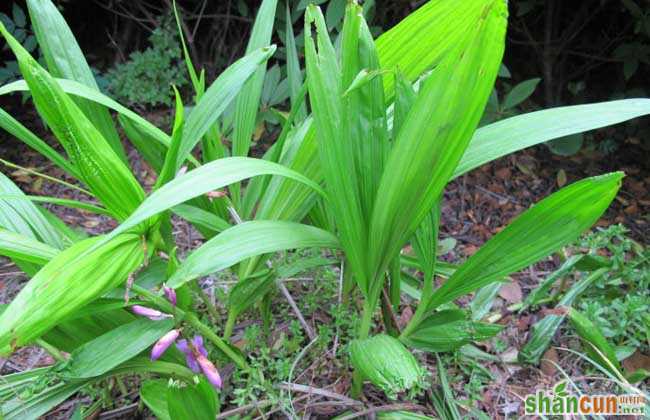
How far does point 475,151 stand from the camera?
0.76 metres

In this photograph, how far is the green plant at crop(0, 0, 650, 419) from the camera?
23.7 inches

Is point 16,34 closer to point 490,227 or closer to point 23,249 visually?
point 23,249

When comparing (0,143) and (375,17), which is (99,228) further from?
(375,17)

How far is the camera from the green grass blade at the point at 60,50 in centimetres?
90

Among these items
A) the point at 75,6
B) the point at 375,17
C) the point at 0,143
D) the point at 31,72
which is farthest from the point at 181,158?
the point at 75,6

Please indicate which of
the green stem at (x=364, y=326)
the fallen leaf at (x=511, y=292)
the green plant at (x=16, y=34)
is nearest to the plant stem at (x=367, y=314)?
the green stem at (x=364, y=326)

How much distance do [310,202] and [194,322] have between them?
262 mm

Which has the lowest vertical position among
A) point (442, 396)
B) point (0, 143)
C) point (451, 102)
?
point (442, 396)

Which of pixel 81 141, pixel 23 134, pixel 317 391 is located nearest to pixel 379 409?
pixel 317 391

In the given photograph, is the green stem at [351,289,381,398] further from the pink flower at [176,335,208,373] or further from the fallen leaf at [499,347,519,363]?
the fallen leaf at [499,347,519,363]

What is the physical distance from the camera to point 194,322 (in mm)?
823

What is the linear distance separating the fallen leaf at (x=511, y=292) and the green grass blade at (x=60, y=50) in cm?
90

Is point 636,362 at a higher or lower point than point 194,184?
lower

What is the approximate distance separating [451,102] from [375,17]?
133 centimetres
